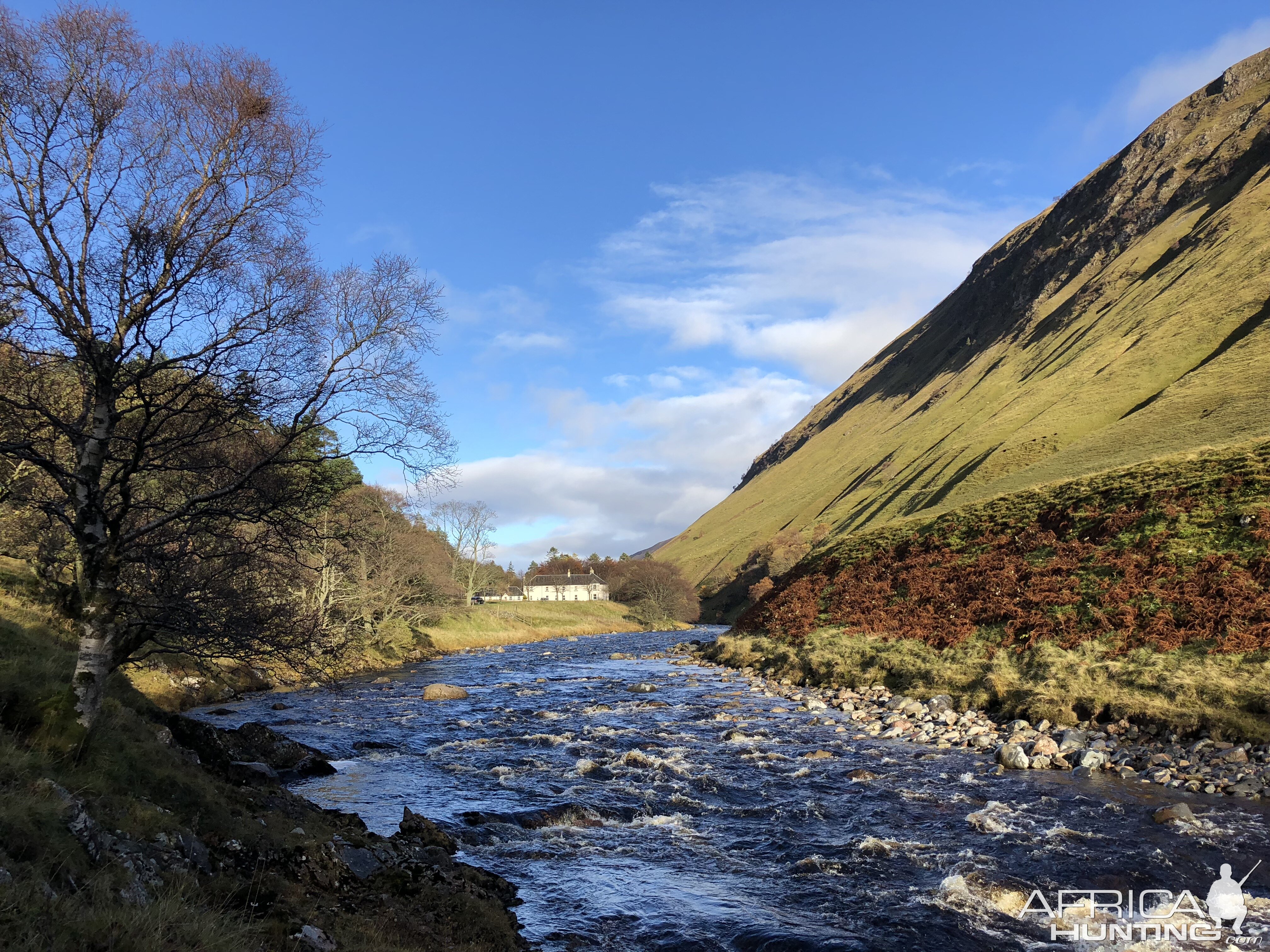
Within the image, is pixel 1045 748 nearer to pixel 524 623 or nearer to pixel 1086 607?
pixel 1086 607

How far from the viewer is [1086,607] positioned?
23.3 meters

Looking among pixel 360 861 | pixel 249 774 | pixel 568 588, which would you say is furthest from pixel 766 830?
pixel 568 588

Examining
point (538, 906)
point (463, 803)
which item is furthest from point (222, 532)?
point (463, 803)

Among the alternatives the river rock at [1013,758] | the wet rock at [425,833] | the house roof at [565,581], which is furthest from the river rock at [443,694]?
the house roof at [565,581]

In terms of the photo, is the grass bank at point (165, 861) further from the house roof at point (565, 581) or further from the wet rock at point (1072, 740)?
the house roof at point (565, 581)

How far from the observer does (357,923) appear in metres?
7.23

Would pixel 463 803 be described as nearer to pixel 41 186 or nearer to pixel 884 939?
pixel 884 939

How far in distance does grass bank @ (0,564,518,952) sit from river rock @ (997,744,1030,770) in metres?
13.0

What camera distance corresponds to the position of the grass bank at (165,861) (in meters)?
5.10

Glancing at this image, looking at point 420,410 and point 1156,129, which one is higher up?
point 1156,129

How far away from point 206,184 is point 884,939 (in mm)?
14011

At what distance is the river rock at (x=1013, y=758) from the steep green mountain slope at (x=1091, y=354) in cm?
2767

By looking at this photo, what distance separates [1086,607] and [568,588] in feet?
451

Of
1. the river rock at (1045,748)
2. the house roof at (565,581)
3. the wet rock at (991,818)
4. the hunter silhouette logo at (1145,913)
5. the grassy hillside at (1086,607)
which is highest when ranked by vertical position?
the grassy hillside at (1086,607)
